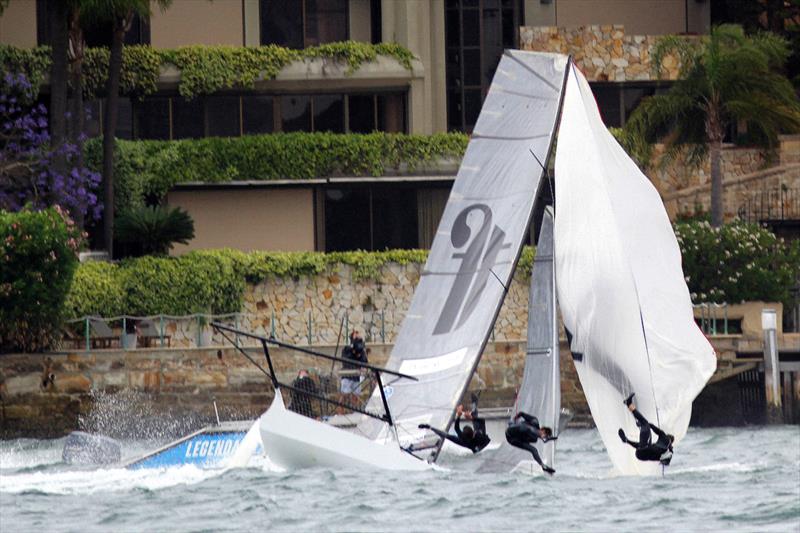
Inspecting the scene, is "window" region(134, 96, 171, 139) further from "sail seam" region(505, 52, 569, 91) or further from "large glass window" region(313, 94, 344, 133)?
"sail seam" region(505, 52, 569, 91)

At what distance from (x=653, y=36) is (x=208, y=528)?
3124 centimetres

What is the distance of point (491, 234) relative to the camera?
31438 millimetres

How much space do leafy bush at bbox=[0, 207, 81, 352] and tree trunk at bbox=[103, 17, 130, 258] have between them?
6433 mm

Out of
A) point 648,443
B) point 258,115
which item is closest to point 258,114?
point 258,115

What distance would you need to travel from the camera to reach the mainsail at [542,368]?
3095cm

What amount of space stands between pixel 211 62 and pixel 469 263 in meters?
22.6

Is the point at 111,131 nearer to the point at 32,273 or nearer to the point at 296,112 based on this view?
the point at 296,112

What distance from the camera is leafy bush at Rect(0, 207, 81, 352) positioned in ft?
135

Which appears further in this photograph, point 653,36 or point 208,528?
point 653,36

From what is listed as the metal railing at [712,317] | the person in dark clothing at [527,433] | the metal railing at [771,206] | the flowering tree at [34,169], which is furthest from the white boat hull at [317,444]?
the metal railing at [771,206]

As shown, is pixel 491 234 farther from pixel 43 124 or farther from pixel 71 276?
pixel 43 124

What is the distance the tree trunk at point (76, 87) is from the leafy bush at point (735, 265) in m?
14.0

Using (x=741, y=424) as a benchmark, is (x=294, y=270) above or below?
above

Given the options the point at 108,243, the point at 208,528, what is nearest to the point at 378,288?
the point at 108,243
